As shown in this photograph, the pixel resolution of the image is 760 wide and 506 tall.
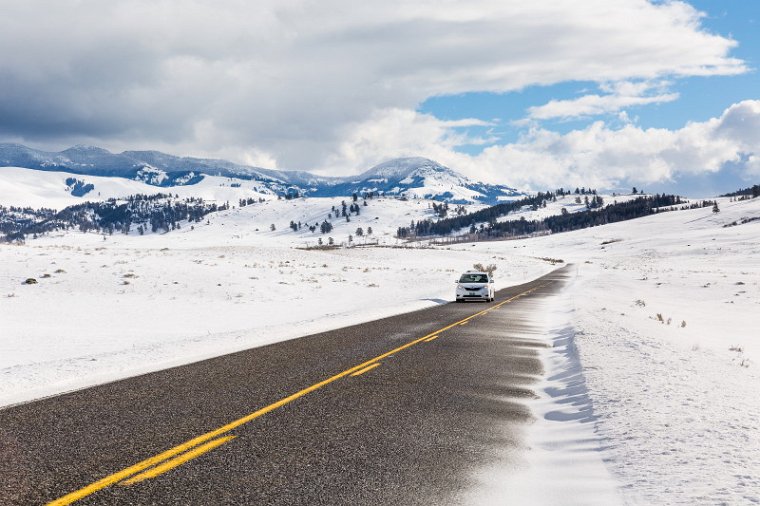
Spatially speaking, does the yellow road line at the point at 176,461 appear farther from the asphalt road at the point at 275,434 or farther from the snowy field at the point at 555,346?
the snowy field at the point at 555,346

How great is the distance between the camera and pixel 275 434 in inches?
261

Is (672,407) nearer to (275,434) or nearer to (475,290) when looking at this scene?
(275,434)

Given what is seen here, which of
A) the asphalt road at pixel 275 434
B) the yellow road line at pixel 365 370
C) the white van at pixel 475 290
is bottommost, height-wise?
the white van at pixel 475 290

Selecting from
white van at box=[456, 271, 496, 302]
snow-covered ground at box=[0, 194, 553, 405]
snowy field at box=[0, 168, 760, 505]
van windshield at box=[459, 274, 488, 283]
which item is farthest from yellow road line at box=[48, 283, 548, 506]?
van windshield at box=[459, 274, 488, 283]

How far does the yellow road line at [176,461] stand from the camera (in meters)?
5.19

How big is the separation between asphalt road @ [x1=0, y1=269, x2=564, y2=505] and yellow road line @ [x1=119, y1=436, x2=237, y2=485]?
20 mm

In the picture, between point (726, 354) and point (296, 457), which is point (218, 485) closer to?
point (296, 457)

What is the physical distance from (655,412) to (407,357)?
5986 millimetres

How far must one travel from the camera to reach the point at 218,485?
5074 millimetres

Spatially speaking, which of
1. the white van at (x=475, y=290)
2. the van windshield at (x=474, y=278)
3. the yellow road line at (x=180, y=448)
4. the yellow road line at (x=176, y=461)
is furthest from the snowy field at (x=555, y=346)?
the yellow road line at (x=180, y=448)

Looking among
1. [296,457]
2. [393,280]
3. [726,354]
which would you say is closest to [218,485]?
[296,457]

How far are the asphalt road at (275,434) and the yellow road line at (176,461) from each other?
0.06 feet

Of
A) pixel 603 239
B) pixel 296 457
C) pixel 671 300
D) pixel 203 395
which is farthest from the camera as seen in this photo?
pixel 603 239

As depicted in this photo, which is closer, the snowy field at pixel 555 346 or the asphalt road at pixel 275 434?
the asphalt road at pixel 275 434
